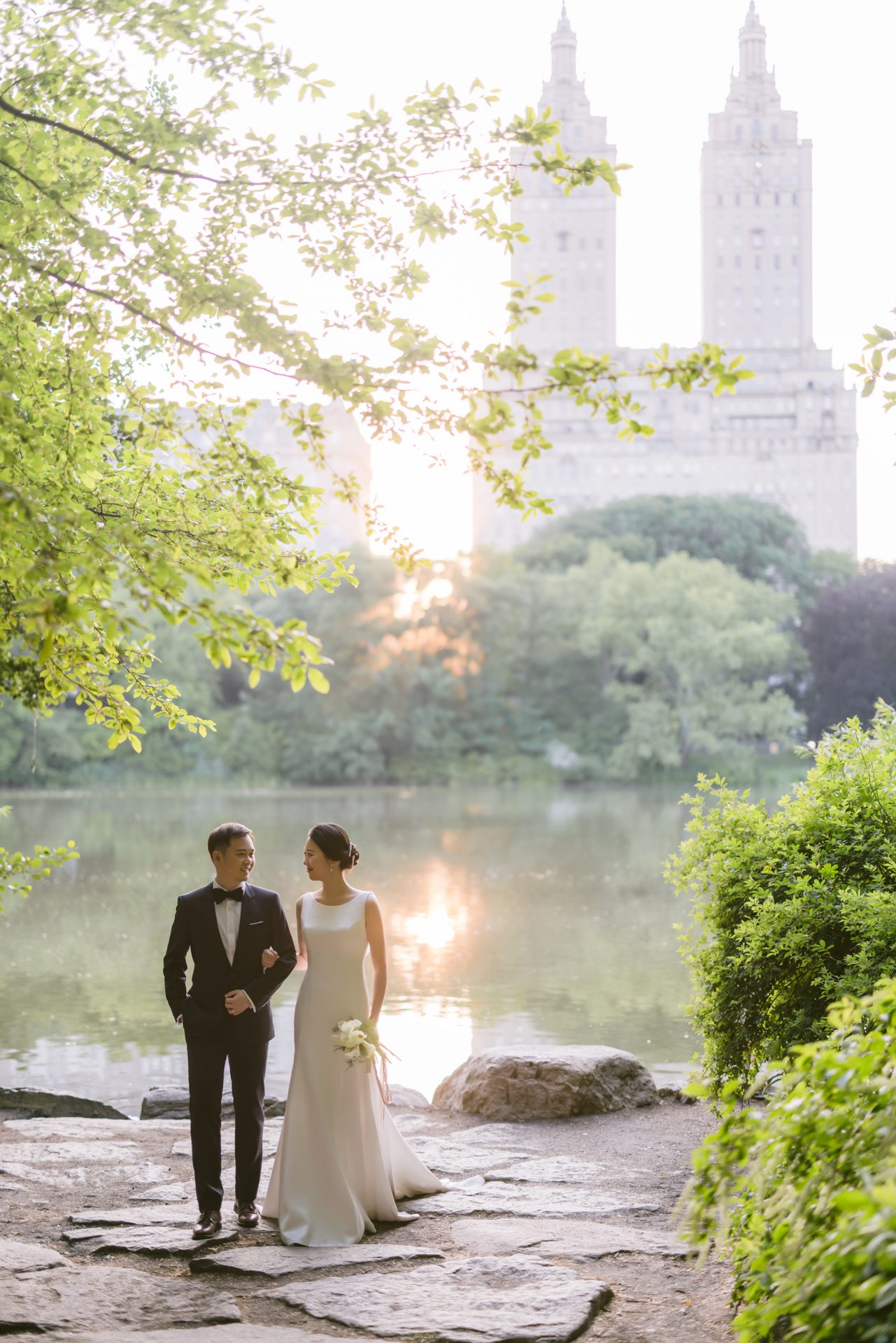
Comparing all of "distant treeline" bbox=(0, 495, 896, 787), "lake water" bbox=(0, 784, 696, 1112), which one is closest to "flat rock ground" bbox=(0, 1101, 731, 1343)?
"lake water" bbox=(0, 784, 696, 1112)

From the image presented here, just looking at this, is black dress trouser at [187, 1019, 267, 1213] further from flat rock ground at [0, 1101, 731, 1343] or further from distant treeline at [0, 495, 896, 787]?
distant treeline at [0, 495, 896, 787]

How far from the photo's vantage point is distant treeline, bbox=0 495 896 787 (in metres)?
51.8

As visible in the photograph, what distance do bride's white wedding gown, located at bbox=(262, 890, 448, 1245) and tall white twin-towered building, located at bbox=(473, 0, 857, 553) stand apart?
11142 centimetres

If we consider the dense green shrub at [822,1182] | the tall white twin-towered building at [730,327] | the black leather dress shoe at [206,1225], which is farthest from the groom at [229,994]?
the tall white twin-towered building at [730,327]

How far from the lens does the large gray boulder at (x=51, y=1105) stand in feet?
27.9

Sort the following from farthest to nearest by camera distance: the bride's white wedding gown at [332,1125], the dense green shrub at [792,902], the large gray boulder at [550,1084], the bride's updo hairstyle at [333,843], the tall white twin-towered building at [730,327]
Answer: the tall white twin-towered building at [730,327] → the large gray boulder at [550,1084] → the dense green shrub at [792,902] → the bride's updo hairstyle at [333,843] → the bride's white wedding gown at [332,1125]

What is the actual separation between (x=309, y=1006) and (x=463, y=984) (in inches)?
353

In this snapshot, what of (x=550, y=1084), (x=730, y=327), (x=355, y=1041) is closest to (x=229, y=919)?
(x=355, y=1041)

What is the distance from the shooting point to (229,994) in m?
5.51

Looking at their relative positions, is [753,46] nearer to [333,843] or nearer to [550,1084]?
[550,1084]

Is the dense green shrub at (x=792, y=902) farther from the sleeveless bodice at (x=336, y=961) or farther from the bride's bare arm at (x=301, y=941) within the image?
the bride's bare arm at (x=301, y=941)

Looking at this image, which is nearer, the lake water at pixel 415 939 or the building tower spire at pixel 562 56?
the lake water at pixel 415 939

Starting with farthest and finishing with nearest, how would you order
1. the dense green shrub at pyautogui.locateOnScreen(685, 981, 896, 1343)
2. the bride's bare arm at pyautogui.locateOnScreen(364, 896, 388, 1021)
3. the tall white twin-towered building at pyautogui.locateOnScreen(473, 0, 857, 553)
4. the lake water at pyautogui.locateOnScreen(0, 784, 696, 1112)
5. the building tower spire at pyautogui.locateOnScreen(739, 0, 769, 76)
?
the building tower spire at pyautogui.locateOnScreen(739, 0, 769, 76) < the tall white twin-towered building at pyautogui.locateOnScreen(473, 0, 857, 553) < the lake water at pyautogui.locateOnScreen(0, 784, 696, 1112) < the bride's bare arm at pyautogui.locateOnScreen(364, 896, 388, 1021) < the dense green shrub at pyautogui.locateOnScreen(685, 981, 896, 1343)

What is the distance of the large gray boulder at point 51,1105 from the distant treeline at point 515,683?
4151 centimetres
